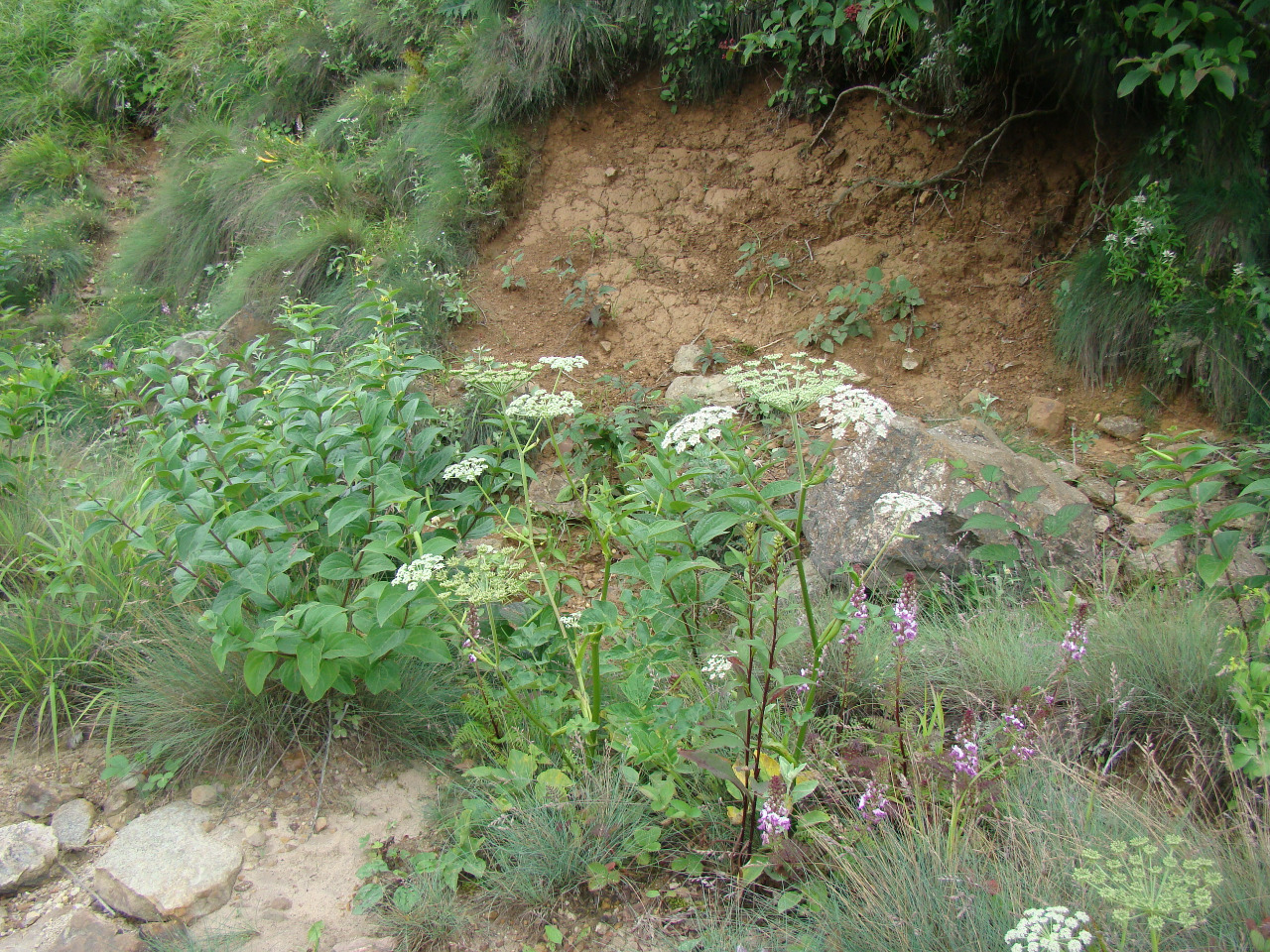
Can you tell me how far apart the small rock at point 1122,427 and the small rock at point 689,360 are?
220 centimetres

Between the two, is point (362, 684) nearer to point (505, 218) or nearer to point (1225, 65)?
point (505, 218)

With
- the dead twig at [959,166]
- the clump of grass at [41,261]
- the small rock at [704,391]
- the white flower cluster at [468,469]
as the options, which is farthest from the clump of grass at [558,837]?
the clump of grass at [41,261]

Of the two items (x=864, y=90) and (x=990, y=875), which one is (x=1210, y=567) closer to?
(x=990, y=875)

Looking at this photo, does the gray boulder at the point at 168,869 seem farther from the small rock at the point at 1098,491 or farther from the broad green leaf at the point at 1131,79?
the broad green leaf at the point at 1131,79

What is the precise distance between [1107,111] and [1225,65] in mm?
1207

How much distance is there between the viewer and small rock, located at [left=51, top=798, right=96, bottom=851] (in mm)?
2547

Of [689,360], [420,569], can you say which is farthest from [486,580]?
[689,360]

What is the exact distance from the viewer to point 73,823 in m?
2.59

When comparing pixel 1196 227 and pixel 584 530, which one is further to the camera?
pixel 584 530

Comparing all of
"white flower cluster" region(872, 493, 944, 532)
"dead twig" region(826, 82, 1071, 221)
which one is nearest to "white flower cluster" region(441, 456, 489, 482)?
"white flower cluster" region(872, 493, 944, 532)

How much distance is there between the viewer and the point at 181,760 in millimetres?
2734

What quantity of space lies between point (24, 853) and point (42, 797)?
26cm

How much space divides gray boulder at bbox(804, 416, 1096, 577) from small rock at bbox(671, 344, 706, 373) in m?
1.36

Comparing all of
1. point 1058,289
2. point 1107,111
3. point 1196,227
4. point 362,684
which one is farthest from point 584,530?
point 1107,111
